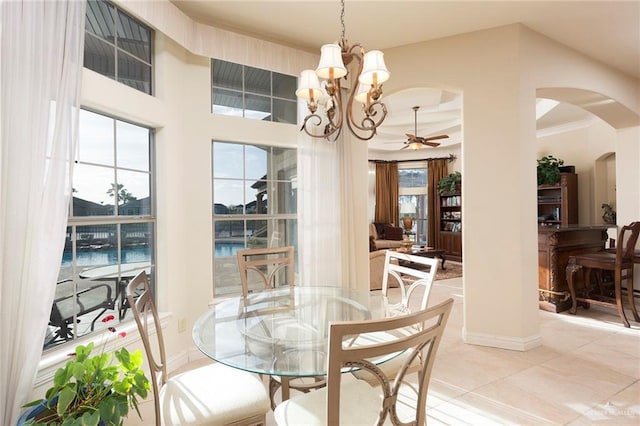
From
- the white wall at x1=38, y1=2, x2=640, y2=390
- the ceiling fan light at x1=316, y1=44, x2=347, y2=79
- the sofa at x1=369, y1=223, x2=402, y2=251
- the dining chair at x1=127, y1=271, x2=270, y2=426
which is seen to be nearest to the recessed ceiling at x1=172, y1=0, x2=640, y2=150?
the white wall at x1=38, y1=2, x2=640, y2=390

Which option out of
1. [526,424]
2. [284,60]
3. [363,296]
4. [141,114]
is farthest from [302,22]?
[526,424]

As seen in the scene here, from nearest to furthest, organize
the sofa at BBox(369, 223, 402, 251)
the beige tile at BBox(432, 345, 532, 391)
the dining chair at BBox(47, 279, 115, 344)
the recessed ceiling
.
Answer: the dining chair at BBox(47, 279, 115, 344) < the beige tile at BBox(432, 345, 532, 391) < the recessed ceiling < the sofa at BBox(369, 223, 402, 251)

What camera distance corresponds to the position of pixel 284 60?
335 centimetres

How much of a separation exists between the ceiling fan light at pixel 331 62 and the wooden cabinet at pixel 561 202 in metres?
5.57

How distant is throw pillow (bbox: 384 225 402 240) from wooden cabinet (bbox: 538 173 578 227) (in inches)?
115

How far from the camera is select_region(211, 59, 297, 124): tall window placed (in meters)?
3.19

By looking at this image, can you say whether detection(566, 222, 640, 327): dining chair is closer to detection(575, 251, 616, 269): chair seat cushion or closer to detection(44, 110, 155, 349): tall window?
detection(575, 251, 616, 269): chair seat cushion

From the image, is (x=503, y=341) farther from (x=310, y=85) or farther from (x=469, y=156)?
(x=310, y=85)

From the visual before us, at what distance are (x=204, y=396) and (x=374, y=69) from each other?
1816 millimetres

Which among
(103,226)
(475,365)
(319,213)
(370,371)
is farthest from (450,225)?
(370,371)

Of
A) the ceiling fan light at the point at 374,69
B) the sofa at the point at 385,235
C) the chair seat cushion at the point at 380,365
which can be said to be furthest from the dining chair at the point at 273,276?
the sofa at the point at 385,235

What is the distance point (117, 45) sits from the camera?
2.43m

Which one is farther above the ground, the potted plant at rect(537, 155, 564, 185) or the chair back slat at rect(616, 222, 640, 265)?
the potted plant at rect(537, 155, 564, 185)

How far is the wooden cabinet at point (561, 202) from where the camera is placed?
617cm
